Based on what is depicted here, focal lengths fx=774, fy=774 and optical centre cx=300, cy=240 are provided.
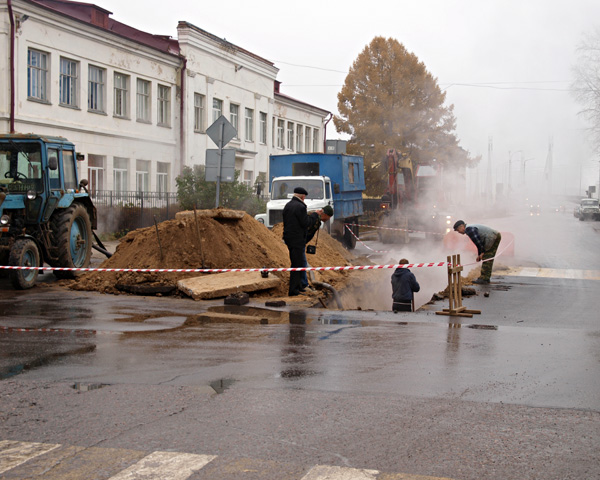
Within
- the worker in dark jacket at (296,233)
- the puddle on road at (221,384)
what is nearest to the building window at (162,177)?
the worker in dark jacket at (296,233)

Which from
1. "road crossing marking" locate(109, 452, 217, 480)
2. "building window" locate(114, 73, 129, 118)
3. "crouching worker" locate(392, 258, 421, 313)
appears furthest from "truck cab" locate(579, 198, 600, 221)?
"road crossing marking" locate(109, 452, 217, 480)

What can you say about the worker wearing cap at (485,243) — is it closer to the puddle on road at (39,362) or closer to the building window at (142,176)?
the puddle on road at (39,362)

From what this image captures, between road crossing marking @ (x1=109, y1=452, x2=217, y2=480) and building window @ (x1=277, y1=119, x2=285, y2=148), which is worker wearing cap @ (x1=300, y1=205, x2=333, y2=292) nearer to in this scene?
road crossing marking @ (x1=109, y1=452, x2=217, y2=480)

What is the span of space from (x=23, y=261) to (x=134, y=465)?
9.58m

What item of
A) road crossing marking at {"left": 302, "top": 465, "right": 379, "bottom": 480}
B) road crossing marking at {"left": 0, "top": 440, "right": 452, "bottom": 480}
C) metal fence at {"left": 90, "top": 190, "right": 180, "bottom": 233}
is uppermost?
metal fence at {"left": 90, "top": 190, "right": 180, "bottom": 233}

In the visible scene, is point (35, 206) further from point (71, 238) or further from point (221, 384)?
point (221, 384)

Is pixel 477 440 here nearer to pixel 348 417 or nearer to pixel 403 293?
pixel 348 417

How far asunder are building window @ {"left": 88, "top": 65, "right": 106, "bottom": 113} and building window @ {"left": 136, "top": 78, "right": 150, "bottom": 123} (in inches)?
104

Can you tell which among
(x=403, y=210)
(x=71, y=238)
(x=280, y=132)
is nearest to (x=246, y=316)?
(x=71, y=238)

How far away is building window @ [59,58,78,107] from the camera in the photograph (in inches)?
1127

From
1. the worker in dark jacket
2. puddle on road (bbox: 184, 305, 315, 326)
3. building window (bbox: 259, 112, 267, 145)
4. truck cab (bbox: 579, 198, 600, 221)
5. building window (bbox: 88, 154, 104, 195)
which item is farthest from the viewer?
truck cab (bbox: 579, 198, 600, 221)

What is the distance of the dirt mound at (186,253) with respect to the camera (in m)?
13.8

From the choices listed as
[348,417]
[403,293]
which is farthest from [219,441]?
[403,293]

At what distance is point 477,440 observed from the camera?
17.0 ft
